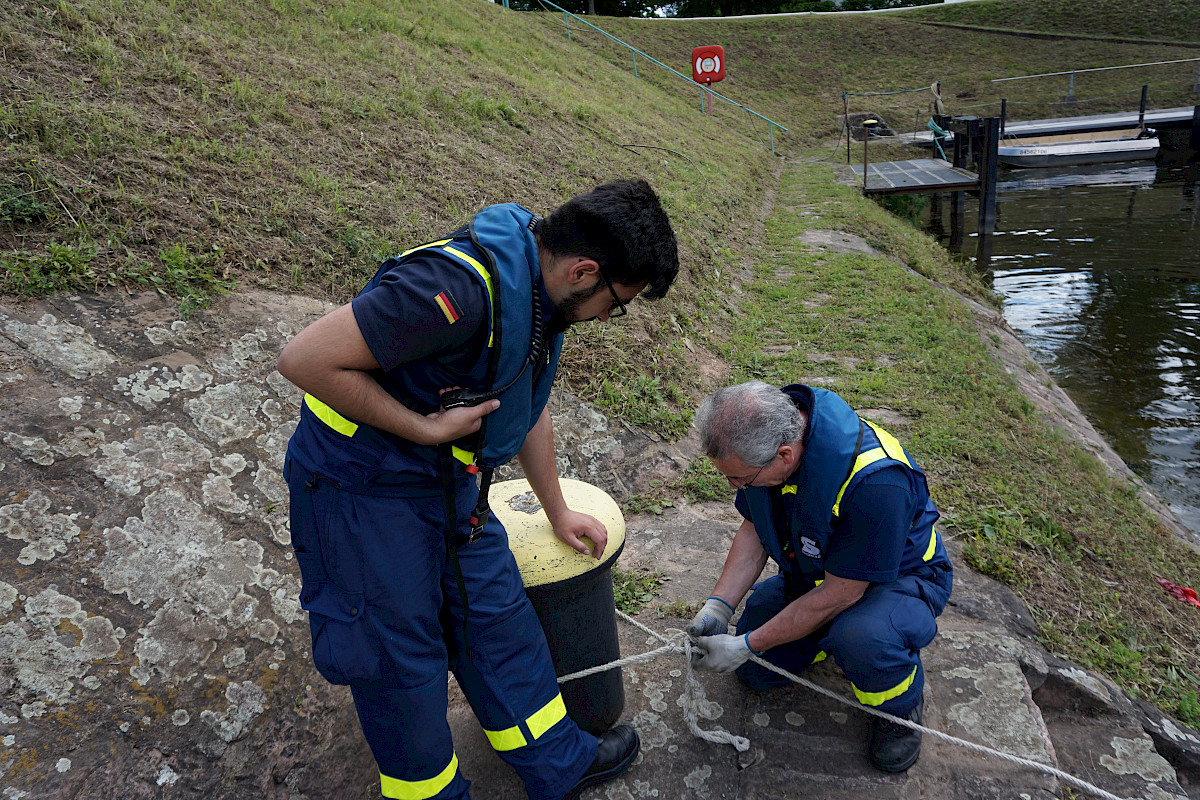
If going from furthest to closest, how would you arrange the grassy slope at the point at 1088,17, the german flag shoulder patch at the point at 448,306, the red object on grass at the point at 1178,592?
1. the grassy slope at the point at 1088,17
2. the red object on grass at the point at 1178,592
3. the german flag shoulder patch at the point at 448,306

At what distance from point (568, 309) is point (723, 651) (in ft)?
4.32

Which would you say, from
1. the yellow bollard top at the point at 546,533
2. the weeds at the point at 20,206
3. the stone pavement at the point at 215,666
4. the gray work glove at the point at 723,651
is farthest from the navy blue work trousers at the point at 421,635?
the weeds at the point at 20,206

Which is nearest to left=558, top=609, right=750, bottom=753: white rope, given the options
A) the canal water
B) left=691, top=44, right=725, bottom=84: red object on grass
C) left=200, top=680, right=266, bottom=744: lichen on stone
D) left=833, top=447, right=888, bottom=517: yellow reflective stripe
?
left=833, top=447, right=888, bottom=517: yellow reflective stripe

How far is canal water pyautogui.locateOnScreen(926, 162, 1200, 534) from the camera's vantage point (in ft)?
23.0

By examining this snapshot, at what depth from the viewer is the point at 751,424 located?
2.14 m

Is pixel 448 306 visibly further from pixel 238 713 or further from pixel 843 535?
pixel 238 713

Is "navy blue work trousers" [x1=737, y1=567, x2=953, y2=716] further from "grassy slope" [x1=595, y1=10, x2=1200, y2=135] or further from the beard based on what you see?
"grassy slope" [x1=595, y1=10, x2=1200, y2=135]

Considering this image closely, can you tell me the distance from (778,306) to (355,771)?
6381 millimetres

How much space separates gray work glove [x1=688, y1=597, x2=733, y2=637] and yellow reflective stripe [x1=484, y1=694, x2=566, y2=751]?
0.65m

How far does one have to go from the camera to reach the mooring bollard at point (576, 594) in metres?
2.15

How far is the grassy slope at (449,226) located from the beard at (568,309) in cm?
238

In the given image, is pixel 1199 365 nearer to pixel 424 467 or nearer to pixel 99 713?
pixel 424 467

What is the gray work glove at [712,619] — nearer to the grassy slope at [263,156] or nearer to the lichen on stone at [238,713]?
the lichen on stone at [238,713]

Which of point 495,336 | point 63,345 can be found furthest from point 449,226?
point 495,336
